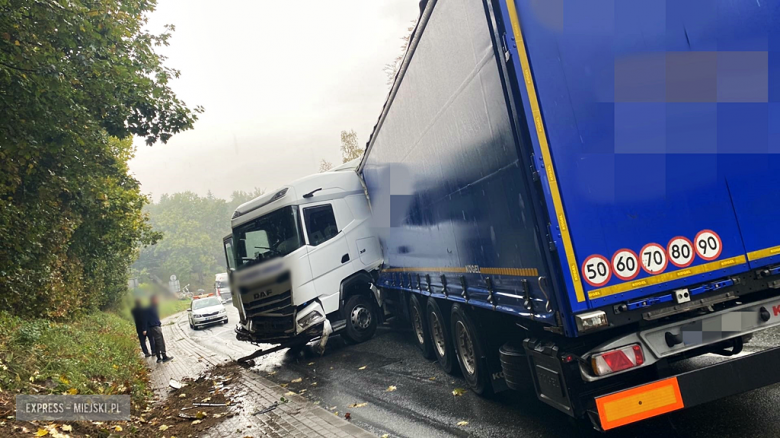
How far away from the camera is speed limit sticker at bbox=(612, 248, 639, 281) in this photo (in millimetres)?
3740

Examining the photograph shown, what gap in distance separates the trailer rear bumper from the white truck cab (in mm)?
7530

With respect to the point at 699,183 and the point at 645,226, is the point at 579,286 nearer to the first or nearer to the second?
the point at 645,226

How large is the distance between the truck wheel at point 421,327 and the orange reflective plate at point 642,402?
4.98 metres

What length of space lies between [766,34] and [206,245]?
131m

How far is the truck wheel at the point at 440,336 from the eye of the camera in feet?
24.6

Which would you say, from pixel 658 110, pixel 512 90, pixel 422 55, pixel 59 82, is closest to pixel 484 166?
pixel 512 90

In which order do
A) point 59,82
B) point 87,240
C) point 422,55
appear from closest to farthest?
point 422,55 → point 59,82 → point 87,240

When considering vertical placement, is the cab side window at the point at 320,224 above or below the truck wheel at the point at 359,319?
above

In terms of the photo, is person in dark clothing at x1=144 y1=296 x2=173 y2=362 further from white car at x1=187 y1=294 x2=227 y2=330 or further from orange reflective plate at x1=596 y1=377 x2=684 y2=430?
orange reflective plate at x1=596 y1=377 x2=684 y2=430

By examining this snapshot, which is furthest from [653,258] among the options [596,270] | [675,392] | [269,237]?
[269,237]

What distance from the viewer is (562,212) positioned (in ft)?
12.3

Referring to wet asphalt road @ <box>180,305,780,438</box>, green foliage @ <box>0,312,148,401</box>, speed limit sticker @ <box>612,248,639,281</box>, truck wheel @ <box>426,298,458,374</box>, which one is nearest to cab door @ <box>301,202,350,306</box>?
wet asphalt road @ <box>180,305,780,438</box>

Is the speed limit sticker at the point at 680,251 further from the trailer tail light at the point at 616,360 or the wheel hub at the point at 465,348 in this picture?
the wheel hub at the point at 465,348

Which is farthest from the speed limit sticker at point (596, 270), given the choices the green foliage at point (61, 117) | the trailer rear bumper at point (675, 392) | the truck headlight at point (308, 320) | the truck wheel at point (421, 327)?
the truck headlight at point (308, 320)
